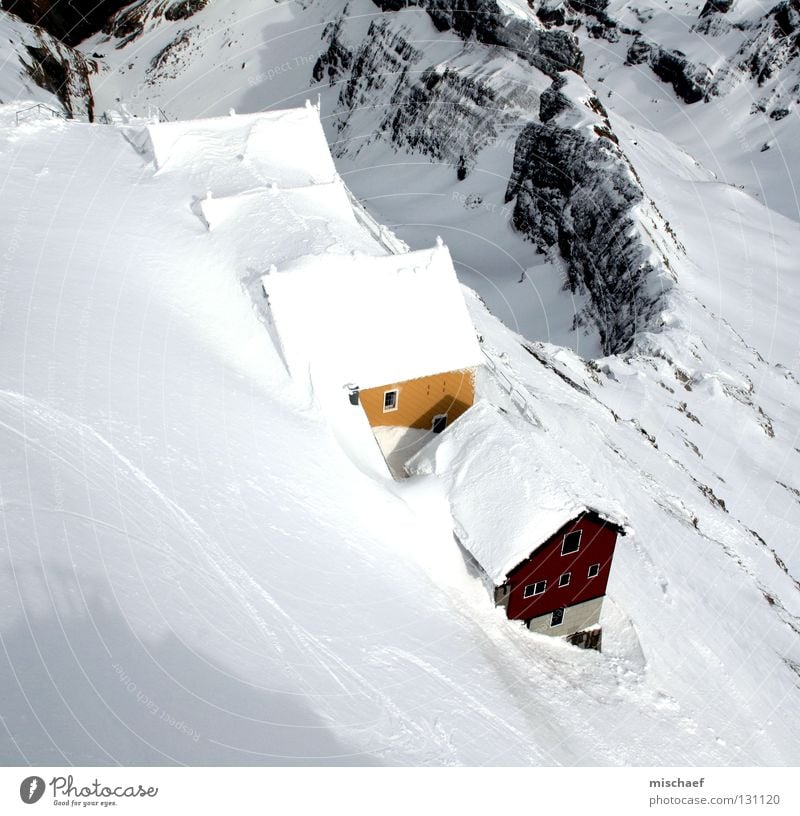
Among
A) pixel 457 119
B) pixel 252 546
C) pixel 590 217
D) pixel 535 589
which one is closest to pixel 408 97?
pixel 457 119

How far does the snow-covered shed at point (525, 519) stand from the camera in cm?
2414

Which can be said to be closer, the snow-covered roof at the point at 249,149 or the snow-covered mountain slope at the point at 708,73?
the snow-covered roof at the point at 249,149

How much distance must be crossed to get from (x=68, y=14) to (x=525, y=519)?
4029 inches

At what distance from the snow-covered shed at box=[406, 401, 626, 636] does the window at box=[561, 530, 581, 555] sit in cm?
4

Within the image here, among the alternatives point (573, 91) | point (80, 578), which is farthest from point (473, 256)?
point (80, 578)

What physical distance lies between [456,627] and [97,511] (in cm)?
1023

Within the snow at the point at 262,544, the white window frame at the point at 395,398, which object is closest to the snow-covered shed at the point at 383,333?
the white window frame at the point at 395,398

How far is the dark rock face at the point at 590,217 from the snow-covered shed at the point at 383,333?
31554 mm

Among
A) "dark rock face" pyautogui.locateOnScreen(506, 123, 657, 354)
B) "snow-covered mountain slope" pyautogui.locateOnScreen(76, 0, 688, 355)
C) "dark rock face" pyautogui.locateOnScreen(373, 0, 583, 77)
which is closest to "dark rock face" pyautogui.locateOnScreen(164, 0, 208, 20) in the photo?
"snow-covered mountain slope" pyautogui.locateOnScreen(76, 0, 688, 355)

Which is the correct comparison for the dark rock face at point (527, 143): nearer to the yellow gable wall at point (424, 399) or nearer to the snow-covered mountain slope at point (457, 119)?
the snow-covered mountain slope at point (457, 119)

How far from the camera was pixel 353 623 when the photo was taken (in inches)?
813

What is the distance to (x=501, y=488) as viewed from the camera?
25.0 metres

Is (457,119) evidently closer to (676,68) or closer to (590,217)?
(590,217)

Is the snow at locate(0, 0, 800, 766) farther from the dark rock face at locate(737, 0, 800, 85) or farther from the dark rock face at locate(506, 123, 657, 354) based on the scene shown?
the dark rock face at locate(737, 0, 800, 85)
